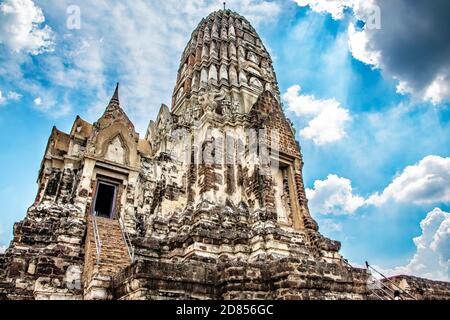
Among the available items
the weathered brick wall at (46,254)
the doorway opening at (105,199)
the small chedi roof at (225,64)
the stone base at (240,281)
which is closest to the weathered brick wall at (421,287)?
the stone base at (240,281)

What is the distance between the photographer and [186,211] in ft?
42.0

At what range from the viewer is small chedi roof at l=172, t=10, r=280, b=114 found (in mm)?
17094

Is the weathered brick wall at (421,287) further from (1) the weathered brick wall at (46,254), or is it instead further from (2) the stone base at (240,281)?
(1) the weathered brick wall at (46,254)

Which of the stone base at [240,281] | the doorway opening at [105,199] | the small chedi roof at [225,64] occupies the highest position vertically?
the small chedi roof at [225,64]

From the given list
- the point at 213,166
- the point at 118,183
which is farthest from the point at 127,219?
the point at 213,166

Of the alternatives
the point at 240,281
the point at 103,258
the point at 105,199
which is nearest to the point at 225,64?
Answer: the point at 105,199

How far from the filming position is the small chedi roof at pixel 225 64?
1709 centimetres

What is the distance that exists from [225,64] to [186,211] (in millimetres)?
9320

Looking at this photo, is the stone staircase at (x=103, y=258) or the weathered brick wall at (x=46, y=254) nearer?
the stone staircase at (x=103, y=258)

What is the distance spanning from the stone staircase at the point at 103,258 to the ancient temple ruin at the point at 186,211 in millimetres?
40

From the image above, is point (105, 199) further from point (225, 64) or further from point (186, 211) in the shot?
point (225, 64)

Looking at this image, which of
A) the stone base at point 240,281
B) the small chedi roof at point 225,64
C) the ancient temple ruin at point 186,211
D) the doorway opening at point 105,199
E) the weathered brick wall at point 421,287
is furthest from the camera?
the small chedi roof at point 225,64

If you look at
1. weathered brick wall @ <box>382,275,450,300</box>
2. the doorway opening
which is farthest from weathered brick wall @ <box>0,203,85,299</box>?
weathered brick wall @ <box>382,275,450,300</box>

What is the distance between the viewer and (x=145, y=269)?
6.85 meters
